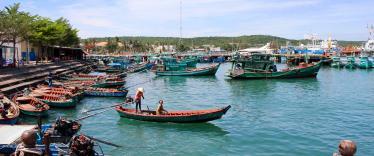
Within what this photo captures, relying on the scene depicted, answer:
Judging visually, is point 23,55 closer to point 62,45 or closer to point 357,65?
point 62,45

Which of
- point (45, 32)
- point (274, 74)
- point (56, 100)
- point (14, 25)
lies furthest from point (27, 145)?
point (45, 32)

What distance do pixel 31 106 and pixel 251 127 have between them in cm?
1462

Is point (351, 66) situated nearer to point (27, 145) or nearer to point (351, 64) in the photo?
point (351, 64)

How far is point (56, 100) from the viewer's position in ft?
100

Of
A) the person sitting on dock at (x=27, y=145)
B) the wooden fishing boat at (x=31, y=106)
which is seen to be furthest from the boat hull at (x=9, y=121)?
the person sitting on dock at (x=27, y=145)

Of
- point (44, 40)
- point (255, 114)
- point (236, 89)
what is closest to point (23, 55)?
point (44, 40)

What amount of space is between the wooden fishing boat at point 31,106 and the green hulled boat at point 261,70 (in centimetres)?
3849

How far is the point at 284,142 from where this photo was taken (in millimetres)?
22141

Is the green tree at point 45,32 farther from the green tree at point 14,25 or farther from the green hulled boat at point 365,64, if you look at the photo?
the green hulled boat at point 365,64

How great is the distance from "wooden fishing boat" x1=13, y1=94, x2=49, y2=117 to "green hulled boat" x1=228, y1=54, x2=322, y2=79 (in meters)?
38.5

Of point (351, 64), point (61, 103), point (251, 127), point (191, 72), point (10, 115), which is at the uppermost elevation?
point (351, 64)

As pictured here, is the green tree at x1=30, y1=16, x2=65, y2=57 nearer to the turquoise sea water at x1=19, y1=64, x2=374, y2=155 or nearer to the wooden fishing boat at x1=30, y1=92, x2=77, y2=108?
the turquoise sea water at x1=19, y1=64, x2=374, y2=155

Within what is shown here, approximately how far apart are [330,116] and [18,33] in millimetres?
34887

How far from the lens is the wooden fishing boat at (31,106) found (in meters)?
25.5
